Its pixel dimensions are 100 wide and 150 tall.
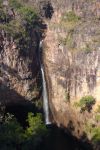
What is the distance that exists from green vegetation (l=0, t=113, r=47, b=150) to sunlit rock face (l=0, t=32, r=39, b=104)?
4.12 m

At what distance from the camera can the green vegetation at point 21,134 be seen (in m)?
34.2

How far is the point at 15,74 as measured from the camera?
41.3 meters

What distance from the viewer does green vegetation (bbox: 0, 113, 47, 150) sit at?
3419cm

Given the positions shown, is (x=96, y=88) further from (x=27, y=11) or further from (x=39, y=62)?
(x=27, y=11)

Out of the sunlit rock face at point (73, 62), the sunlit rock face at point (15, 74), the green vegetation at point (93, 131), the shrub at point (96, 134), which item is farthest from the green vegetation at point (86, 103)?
the sunlit rock face at point (15, 74)

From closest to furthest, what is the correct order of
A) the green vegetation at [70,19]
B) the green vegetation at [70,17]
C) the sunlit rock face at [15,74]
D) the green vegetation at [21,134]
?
the green vegetation at [21,134]
the sunlit rock face at [15,74]
the green vegetation at [70,19]
the green vegetation at [70,17]

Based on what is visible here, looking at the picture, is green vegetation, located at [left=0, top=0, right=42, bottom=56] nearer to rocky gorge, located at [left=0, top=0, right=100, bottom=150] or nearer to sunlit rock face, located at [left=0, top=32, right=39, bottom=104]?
rocky gorge, located at [left=0, top=0, right=100, bottom=150]

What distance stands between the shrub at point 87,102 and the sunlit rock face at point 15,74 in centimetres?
483

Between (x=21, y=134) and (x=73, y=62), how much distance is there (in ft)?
28.1

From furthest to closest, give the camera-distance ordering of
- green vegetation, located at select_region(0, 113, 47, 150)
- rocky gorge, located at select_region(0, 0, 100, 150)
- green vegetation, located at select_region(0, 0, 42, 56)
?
green vegetation, located at select_region(0, 0, 42, 56) → rocky gorge, located at select_region(0, 0, 100, 150) → green vegetation, located at select_region(0, 113, 47, 150)

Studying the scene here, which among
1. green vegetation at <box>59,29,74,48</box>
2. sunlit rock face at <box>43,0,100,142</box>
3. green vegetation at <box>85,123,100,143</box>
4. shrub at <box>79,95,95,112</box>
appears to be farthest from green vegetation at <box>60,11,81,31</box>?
green vegetation at <box>85,123,100,143</box>

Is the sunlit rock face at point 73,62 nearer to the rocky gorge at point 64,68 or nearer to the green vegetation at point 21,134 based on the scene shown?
the rocky gorge at point 64,68

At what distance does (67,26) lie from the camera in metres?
42.4

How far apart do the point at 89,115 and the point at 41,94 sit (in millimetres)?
5252
